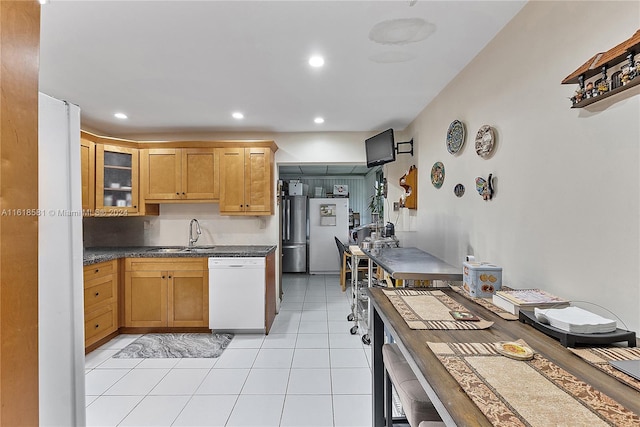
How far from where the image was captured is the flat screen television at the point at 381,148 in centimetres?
329

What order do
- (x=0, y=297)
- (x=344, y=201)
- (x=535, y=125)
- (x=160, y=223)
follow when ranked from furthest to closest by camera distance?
1. (x=344, y=201)
2. (x=160, y=223)
3. (x=535, y=125)
4. (x=0, y=297)

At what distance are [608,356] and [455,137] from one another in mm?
1848

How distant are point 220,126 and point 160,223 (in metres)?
1.55

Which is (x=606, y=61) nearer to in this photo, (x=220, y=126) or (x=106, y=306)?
(x=220, y=126)

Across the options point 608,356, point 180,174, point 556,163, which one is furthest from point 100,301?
point 556,163

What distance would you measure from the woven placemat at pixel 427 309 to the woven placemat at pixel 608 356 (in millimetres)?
276

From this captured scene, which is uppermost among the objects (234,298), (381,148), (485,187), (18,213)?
(381,148)

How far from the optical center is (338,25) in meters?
1.70

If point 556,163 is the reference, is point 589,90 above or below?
above

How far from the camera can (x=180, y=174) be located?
3.65 m

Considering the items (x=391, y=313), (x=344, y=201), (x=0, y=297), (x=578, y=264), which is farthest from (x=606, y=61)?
(x=344, y=201)

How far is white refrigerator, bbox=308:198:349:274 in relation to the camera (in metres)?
6.71

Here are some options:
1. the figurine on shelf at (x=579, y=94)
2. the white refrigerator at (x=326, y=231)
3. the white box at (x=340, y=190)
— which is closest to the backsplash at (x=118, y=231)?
the white refrigerator at (x=326, y=231)

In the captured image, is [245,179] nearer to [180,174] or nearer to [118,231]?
[180,174]
